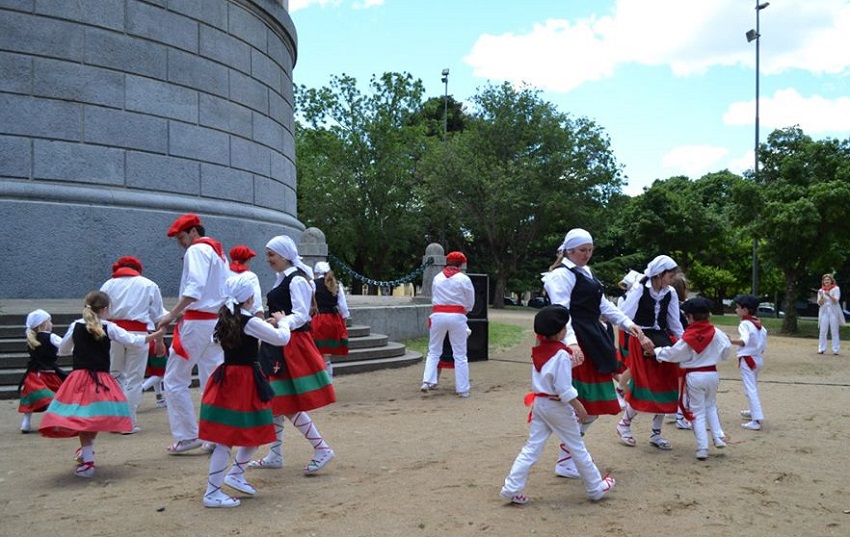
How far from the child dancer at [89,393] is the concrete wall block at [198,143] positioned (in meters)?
7.75

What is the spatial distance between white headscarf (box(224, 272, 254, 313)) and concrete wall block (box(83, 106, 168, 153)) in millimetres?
8729

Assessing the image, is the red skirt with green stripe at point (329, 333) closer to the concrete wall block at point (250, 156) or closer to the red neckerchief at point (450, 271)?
the red neckerchief at point (450, 271)

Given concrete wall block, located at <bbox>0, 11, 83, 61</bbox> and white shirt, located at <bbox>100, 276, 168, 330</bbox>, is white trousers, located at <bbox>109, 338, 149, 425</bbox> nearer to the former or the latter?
white shirt, located at <bbox>100, 276, 168, 330</bbox>

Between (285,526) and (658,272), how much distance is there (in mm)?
4281

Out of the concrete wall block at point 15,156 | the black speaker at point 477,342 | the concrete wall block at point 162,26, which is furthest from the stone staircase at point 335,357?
the concrete wall block at point 162,26

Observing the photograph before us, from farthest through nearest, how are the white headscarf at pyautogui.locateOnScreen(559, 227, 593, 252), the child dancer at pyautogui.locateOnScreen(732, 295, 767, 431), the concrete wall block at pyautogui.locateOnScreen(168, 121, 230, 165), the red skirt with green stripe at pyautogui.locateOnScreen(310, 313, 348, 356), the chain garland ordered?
the chain garland, the concrete wall block at pyautogui.locateOnScreen(168, 121, 230, 165), the red skirt with green stripe at pyautogui.locateOnScreen(310, 313, 348, 356), the child dancer at pyautogui.locateOnScreen(732, 295, 767, 431), the white headscarf at pyautogui.locateOnScreen(559, 227, 593, 252)

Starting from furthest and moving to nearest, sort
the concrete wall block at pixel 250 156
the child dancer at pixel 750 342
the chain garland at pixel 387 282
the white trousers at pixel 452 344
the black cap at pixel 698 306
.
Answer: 1. the chain garland at pixel 387 282
2. the concrete wall block at pixel 250 156
3. the white trousers at pixel 452 344
4. the child dancer at pixel 750 342
5. the black cap at pixel 698 306

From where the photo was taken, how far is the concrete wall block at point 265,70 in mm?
14828

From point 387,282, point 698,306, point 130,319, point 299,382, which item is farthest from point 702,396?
point 387,282

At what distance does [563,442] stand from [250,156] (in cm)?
1121

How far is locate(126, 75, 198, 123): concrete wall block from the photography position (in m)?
12.5

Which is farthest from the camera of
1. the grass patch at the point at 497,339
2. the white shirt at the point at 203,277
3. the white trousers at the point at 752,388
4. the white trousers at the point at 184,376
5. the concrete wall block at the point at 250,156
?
the grass patch at the point at 497,339

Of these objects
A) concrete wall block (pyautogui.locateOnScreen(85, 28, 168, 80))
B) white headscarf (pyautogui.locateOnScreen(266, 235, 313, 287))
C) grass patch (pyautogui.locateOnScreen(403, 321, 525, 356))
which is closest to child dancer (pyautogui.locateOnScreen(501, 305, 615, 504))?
white headscarf (pyautogui.locateOnScreen(266, 235, 313, 287))

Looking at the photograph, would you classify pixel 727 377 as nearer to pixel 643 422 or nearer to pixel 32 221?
pixel 643 422
